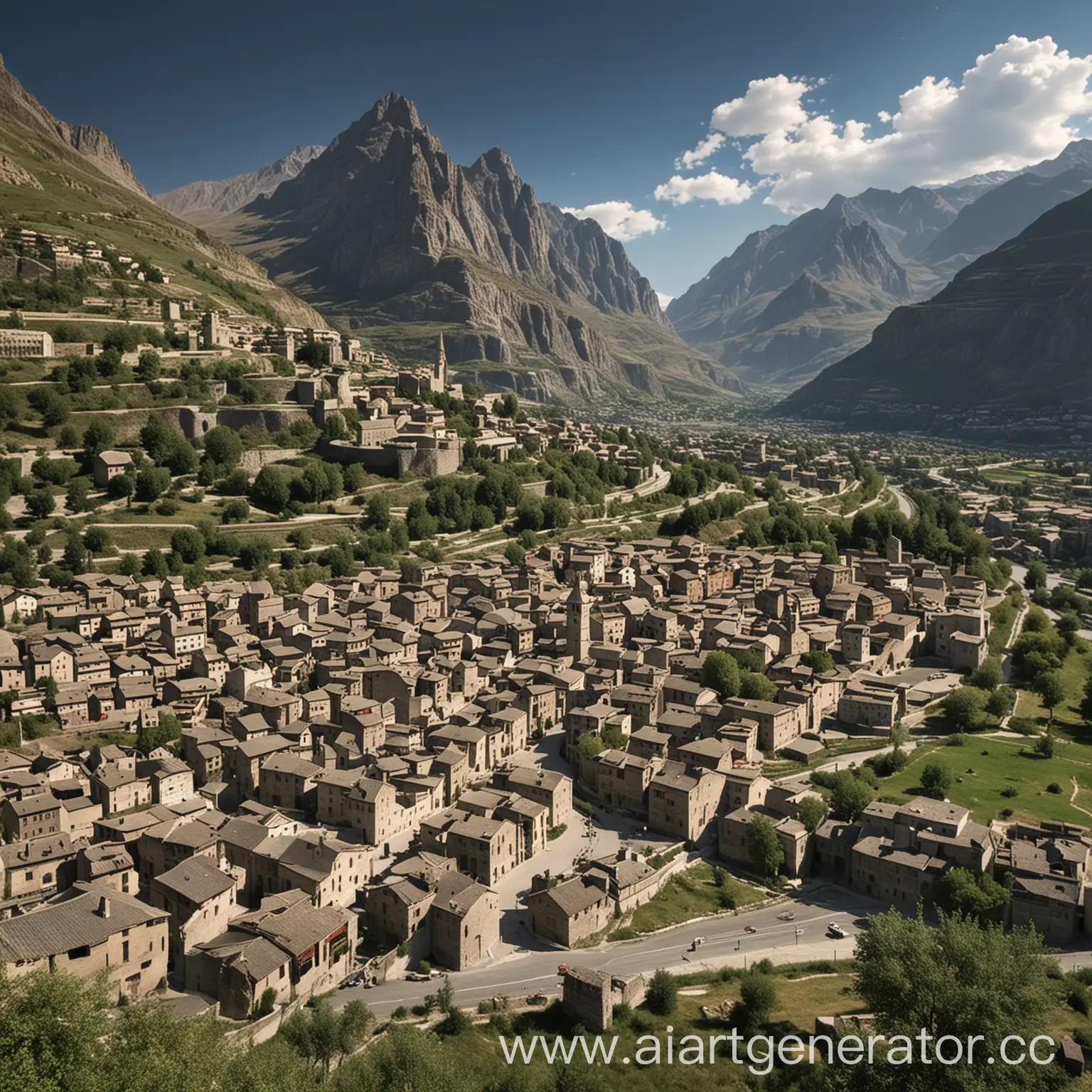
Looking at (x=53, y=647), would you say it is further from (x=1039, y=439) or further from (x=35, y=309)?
(x=1039, y=439)

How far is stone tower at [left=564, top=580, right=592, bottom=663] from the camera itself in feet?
160

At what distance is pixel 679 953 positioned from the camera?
90.5 ft

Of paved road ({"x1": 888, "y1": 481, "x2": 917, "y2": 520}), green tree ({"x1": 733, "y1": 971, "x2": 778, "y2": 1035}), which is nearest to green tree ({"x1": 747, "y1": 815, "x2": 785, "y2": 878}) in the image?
green tree ({"x1": 733, "y1": 971, "x2": 778, "y2": 1035})

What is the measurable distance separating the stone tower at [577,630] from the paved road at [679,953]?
1997 centimetres

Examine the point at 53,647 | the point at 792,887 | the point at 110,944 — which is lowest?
the point at 792,887

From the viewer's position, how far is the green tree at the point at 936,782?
3678cm

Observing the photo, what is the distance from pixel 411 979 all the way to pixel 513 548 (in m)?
43.1

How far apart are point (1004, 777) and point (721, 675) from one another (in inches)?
527

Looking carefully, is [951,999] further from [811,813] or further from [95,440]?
[95,440]

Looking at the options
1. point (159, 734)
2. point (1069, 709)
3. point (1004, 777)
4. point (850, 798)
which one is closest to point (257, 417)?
point (159, 734)

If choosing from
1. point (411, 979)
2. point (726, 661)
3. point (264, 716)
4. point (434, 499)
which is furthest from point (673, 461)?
point (411, 979)

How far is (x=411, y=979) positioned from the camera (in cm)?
2538

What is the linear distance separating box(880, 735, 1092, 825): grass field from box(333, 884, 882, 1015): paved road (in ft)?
27.0

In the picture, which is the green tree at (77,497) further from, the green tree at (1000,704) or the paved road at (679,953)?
the green tree at (1000,704)
